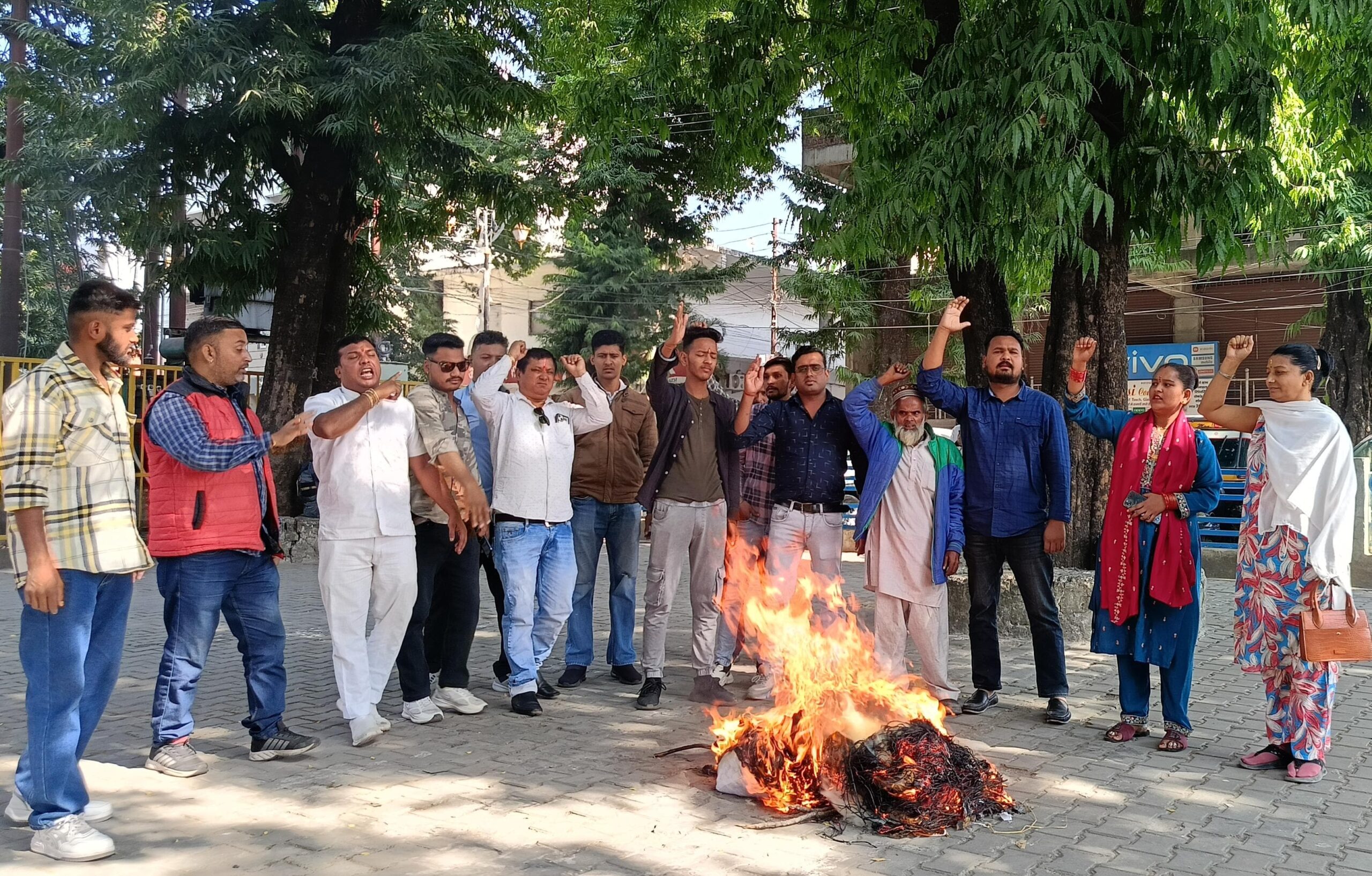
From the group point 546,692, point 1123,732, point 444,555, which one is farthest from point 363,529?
point 1123,732

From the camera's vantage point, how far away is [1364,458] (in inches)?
476

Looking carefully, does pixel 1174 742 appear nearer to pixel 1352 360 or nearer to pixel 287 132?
pixel 287 132

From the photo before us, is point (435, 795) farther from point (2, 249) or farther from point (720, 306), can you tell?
point (720, 306)

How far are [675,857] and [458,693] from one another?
2615mm

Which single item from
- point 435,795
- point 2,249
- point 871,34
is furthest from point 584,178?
point 435,795

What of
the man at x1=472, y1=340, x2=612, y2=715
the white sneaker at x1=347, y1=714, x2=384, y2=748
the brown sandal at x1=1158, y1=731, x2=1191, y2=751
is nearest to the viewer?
the white sneaker at x1=347, y1=714, x2=384, y2=748

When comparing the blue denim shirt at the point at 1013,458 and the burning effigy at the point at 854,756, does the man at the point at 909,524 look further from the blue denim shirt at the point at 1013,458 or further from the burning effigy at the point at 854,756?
the burning effigy at the point at 854,756

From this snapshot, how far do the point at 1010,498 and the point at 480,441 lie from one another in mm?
3367

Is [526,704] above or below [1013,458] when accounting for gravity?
below

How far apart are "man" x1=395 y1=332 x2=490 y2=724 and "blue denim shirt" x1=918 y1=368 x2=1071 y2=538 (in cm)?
281

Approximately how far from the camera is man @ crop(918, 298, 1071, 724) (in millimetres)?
6578

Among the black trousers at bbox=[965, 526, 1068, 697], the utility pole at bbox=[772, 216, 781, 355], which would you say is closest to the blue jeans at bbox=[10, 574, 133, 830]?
the black trousers at bbox=[965, 526, 1068, 697]

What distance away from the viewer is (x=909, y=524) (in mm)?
6770

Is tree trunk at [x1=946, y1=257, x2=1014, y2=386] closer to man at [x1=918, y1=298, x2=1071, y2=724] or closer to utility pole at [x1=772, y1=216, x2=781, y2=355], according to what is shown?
man at [x1=918, y1=298, x2=1071, y2=724]
